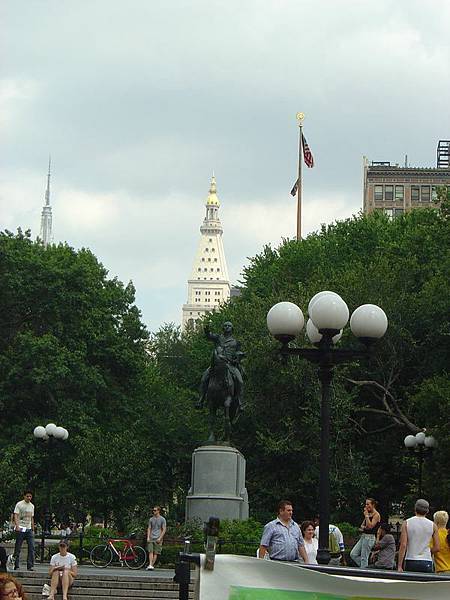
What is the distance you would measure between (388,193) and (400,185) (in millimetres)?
1569

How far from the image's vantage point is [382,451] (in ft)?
165

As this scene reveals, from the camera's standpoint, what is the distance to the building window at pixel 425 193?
140125mm

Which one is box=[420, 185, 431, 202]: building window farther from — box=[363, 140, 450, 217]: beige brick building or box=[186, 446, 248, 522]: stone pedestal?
box=[186, 446, 248, 522]: stone pedestal

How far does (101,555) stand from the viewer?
1251 inches

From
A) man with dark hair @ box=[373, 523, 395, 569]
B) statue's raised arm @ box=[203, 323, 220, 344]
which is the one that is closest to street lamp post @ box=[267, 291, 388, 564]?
man with dark hair @ box=[373, 523, 395, 569]

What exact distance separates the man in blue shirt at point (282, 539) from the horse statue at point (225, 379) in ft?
67.7

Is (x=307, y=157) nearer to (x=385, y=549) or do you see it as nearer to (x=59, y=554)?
(x=59, y=554)

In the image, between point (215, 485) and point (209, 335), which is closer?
point (209, 335)

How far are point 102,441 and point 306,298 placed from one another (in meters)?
9.61

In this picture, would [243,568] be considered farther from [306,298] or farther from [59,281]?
[59,281]

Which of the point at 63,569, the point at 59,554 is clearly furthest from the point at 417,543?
the point at 59,554

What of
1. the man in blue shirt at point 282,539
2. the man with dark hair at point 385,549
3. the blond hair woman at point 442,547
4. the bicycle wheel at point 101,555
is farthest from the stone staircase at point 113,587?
the man in blue shirt at point 282,539

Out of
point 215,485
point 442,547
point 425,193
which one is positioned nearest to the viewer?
point 442,547

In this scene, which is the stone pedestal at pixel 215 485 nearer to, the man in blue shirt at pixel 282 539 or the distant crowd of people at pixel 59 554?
the distant crowd of people at pixel 59 554
